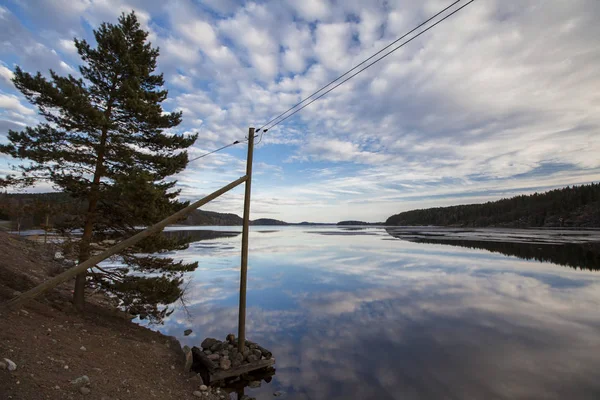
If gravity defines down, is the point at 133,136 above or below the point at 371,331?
above

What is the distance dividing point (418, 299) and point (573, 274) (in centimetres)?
1989

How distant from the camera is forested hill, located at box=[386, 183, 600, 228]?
12662 centimetres

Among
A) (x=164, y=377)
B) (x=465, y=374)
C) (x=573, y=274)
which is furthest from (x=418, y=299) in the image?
(x=573, y=274)

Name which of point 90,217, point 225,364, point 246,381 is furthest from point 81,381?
point 90,217

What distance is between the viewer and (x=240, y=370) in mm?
10391

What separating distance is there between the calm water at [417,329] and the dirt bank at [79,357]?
270 cm

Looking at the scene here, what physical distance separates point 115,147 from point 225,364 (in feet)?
29.2

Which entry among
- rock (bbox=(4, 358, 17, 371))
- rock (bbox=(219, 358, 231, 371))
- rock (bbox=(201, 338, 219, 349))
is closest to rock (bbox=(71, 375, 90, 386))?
rock (bbox=(4, 358, 17, 371))

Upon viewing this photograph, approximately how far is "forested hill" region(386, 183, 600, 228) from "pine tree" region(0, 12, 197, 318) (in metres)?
164

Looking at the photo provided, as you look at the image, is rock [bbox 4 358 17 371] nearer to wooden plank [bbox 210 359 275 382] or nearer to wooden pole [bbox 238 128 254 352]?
wooden plank [bbox 210 359 275 382]

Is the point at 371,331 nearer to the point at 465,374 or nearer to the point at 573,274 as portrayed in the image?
the point at 465,374

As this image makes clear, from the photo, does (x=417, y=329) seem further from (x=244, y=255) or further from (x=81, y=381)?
(x=81, y=381)

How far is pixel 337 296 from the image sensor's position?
72.1 ft

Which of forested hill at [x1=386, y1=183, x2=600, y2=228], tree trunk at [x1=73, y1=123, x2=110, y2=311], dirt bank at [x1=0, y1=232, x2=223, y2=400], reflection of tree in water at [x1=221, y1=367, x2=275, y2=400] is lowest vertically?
reflection of tree in water at [x1=221, y1=367, x2=275, y2=400]
